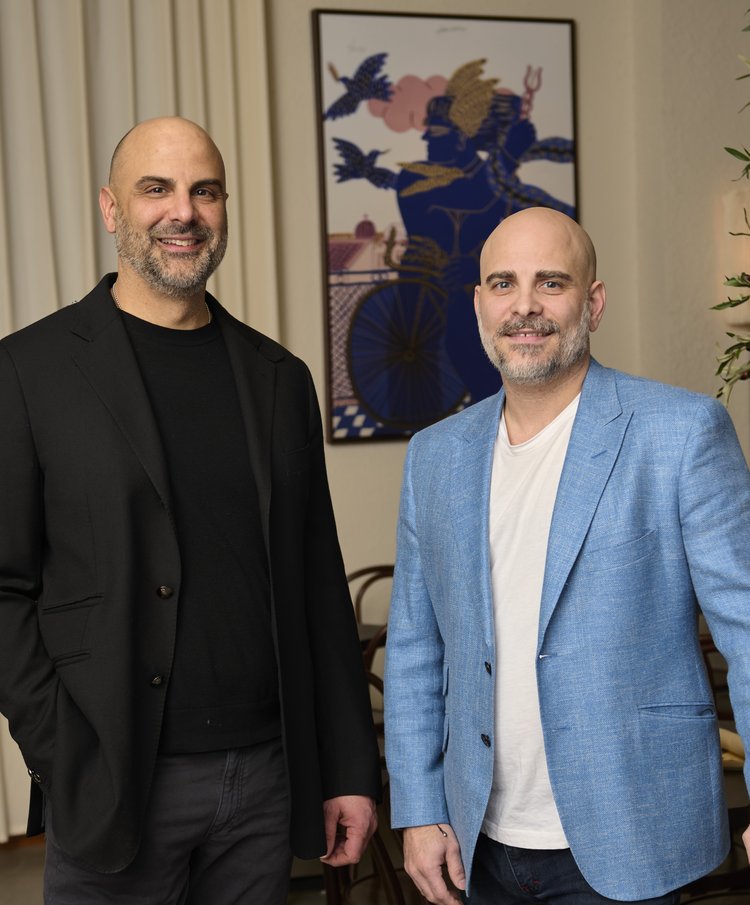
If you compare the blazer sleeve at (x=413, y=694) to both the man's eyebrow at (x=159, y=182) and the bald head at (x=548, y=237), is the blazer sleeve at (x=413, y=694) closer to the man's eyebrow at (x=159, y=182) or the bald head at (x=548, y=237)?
the bald head at (x=548, y=237)

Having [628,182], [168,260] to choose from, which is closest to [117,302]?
[168,260]

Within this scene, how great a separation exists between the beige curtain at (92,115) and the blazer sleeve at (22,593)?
8.92ft

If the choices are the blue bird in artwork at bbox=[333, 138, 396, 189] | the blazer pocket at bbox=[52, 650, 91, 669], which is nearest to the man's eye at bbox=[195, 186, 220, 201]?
the blazer pocket at bbox=[52, 650, 91, 669]

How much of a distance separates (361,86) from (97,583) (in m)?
3.48

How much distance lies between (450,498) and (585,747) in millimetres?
487

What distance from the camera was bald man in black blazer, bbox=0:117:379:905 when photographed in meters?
1.80

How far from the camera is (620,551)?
1733 millimetres

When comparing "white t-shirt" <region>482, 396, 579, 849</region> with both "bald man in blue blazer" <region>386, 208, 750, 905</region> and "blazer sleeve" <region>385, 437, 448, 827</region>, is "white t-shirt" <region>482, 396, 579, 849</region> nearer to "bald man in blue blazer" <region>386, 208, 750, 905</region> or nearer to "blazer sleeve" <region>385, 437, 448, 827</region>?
"bald man in blue blazer" <region>386, 208, 750, 905</region>

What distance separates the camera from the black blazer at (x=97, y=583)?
179cm

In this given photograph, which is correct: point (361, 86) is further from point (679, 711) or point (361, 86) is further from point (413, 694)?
point (679, 711)

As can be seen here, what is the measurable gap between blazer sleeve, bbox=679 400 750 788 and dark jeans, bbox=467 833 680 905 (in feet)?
1.03

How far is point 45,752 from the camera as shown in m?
1.80

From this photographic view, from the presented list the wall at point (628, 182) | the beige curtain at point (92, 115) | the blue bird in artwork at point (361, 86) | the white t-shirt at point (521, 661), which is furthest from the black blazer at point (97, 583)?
the blue bird in artwork at point (361, 86)

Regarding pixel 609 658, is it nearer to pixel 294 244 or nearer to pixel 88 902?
pixel 88 902
